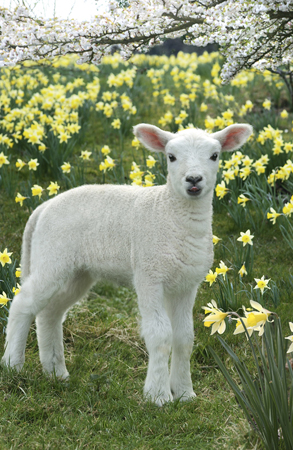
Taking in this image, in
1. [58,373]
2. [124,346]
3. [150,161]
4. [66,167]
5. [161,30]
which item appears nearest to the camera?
[58,373]

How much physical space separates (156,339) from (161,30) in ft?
8.26

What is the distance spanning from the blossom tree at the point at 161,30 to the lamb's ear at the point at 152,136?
3.50 feet

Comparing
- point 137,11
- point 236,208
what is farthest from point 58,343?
point 137,11

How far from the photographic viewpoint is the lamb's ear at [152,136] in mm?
3254

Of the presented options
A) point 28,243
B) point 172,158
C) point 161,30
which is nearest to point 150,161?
point 161,30

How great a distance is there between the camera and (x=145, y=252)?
3.17 m

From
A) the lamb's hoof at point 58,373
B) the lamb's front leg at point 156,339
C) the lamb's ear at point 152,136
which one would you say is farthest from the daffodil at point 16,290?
the lamb's ear at point 152,136

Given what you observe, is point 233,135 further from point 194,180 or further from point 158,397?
point 158,397

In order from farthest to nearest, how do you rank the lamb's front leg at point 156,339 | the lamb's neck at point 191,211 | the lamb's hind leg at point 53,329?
the lamb's hind leg at point 53,329
the lamb's neck at point 191,211
the lamb's front leg at point 156,339

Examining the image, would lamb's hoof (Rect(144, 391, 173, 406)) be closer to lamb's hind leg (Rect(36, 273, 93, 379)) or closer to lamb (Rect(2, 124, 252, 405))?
lamb (Rect(2, 124, 252, 405))

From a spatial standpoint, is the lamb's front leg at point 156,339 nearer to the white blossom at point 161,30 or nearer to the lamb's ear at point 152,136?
the lamb's ear at point 152,136

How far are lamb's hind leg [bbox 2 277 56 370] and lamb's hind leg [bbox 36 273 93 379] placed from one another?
0.16 meters

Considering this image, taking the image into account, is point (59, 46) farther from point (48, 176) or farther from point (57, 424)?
point (57, 424)

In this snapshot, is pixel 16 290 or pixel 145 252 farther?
pixel 16 290
